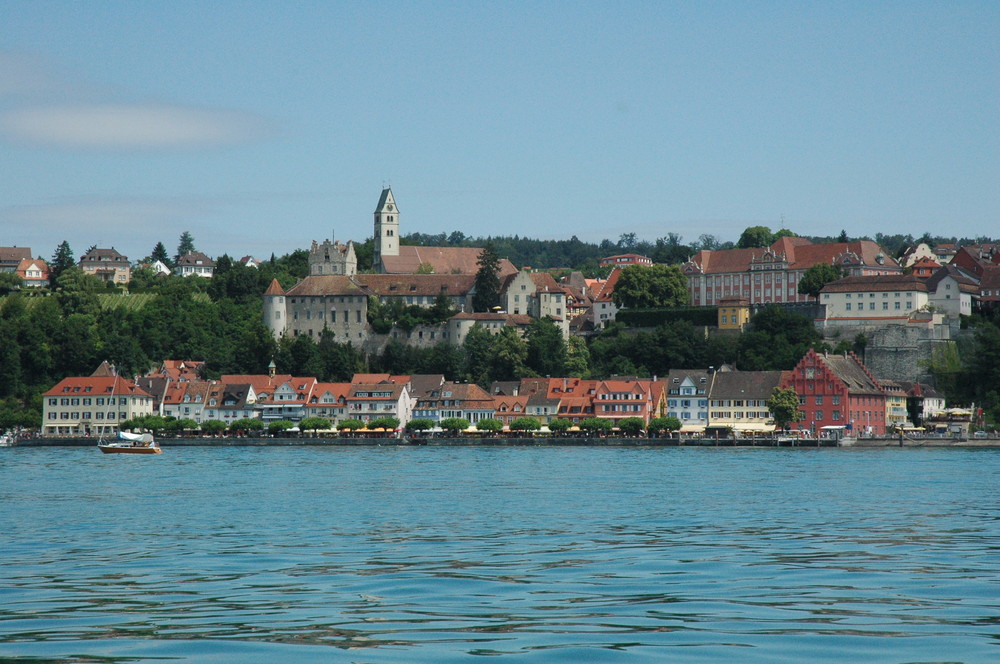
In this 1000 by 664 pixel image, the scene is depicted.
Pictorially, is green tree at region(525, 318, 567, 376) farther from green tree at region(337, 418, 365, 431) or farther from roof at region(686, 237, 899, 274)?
roof at region(686, 237, 899, 274)

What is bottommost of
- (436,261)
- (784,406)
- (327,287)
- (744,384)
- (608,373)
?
(784,406)

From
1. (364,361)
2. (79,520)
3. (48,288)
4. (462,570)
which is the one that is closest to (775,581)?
(462,570)

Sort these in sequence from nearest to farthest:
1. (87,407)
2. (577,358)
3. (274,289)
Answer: (87,407)
(577,358)
(274,289)

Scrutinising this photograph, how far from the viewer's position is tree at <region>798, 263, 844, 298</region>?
10794cm

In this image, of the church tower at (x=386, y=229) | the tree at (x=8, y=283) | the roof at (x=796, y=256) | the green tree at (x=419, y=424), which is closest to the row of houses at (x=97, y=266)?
the tree at (x=8, y=283)

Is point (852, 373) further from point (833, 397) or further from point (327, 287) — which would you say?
point (327, 287)

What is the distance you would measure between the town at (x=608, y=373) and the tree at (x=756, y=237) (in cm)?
1683

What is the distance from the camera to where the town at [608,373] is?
91938 millimetres

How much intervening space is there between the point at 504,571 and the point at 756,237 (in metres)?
120

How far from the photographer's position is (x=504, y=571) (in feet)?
74.1

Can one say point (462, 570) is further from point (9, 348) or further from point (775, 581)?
point (9, 348)

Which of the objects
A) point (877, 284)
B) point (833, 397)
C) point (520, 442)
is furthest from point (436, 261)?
point (833, 397)

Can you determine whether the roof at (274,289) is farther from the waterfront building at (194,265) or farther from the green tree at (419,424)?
the waterfront building at (194,265)

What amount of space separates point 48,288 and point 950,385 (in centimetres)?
8392
